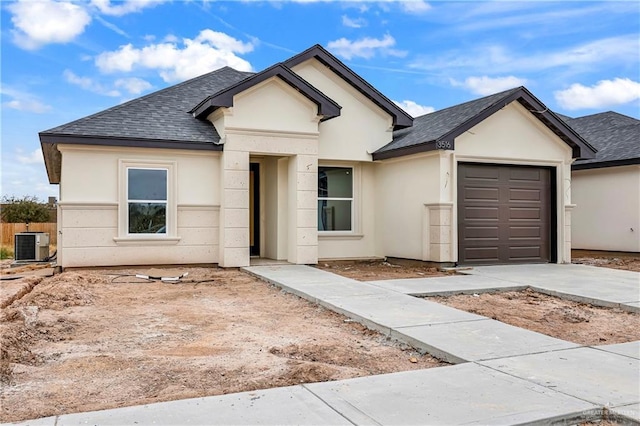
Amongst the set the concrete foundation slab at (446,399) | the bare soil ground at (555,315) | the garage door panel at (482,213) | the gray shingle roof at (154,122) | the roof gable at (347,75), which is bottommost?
the bare soil ground at (555,315)

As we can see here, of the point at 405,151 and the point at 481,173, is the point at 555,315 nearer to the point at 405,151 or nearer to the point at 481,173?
the point at 481,173

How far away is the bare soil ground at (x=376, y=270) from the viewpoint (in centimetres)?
1186

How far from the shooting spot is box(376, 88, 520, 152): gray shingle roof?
13180 millimetres

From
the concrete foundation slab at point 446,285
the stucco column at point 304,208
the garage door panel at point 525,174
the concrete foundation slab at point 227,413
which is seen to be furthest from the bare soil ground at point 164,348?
the garage door panel at point 525,174

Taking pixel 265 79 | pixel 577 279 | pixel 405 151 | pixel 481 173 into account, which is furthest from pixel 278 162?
pixel 577 279

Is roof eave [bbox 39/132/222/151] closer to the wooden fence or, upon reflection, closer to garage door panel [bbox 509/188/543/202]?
garage door panel [bbox 509/188/543/202]

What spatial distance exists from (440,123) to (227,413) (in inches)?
460

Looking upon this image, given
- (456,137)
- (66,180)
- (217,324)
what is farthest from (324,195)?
(217,324)

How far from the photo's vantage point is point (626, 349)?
231 inches

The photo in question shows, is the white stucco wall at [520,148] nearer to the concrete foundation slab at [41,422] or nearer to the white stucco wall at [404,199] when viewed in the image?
the white stucco wall at [404,199]

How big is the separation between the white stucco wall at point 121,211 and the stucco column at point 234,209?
50 centimetres

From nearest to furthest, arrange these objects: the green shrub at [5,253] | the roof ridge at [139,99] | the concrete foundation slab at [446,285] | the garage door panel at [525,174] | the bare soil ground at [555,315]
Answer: the bare soil ground at [555,315], the concrete foundation slab at [446,285], the roof ridge at [139,99], the garage door panel at [525,174], the green shrub at [5,253]

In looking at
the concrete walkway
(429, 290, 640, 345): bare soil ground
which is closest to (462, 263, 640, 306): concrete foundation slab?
(429, 290, 640, 345): bare soil ground

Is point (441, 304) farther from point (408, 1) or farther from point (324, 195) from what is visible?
point (408, 1)
